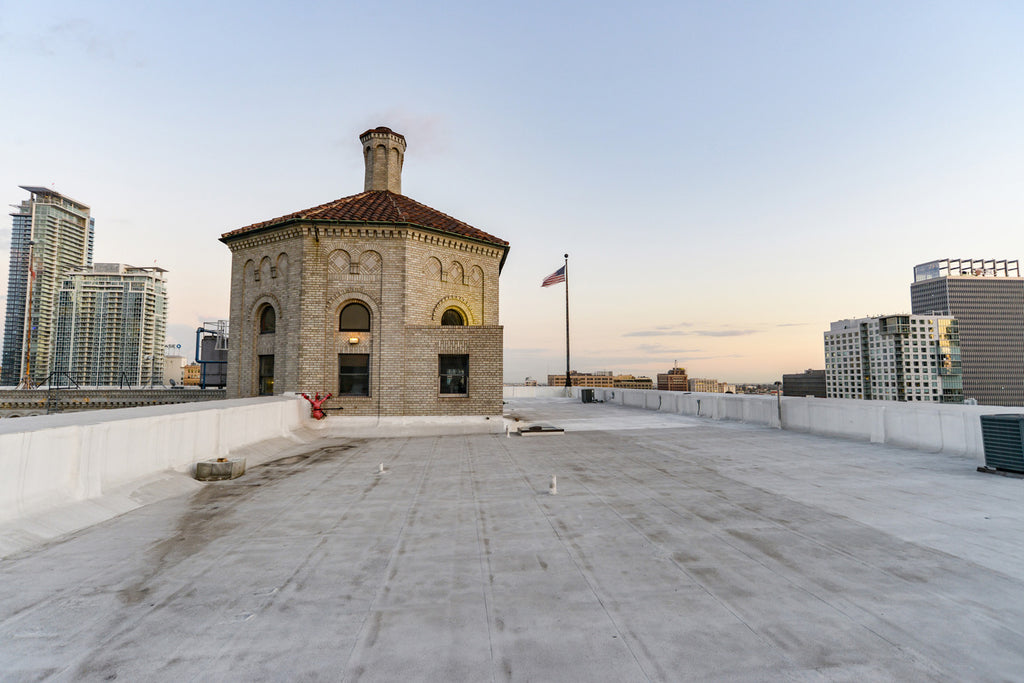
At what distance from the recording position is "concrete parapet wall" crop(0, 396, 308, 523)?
630cm

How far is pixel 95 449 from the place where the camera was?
25.0 ft

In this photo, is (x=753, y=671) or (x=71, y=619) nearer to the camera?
(x=753, y=671)

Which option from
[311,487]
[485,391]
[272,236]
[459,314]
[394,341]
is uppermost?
[272,236]

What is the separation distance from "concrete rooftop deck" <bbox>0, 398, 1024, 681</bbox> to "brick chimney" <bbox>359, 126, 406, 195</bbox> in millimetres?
20187

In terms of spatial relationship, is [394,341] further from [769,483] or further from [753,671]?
[753,671]

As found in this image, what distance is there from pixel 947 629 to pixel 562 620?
3.26 meters

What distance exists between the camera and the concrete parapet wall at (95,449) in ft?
20.7


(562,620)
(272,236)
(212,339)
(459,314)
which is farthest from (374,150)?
(562,620)

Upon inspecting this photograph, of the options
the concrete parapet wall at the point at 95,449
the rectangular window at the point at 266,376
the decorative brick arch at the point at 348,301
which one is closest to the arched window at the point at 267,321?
the rectangular window at the point at 266,376

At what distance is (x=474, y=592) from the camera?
457cm

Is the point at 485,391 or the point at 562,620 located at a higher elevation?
the point at 485,391

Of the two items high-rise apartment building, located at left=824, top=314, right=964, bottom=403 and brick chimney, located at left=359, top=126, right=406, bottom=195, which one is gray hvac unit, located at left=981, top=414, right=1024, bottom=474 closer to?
brick chimney, located at left=359, top=126, right=406, bottom=195

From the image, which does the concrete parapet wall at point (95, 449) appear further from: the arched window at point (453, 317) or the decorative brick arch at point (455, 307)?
the arched window at point (453, 317)

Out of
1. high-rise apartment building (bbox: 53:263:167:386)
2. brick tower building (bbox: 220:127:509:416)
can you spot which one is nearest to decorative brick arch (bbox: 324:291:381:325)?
brick tower building (bbox: 220:127:509:416)
